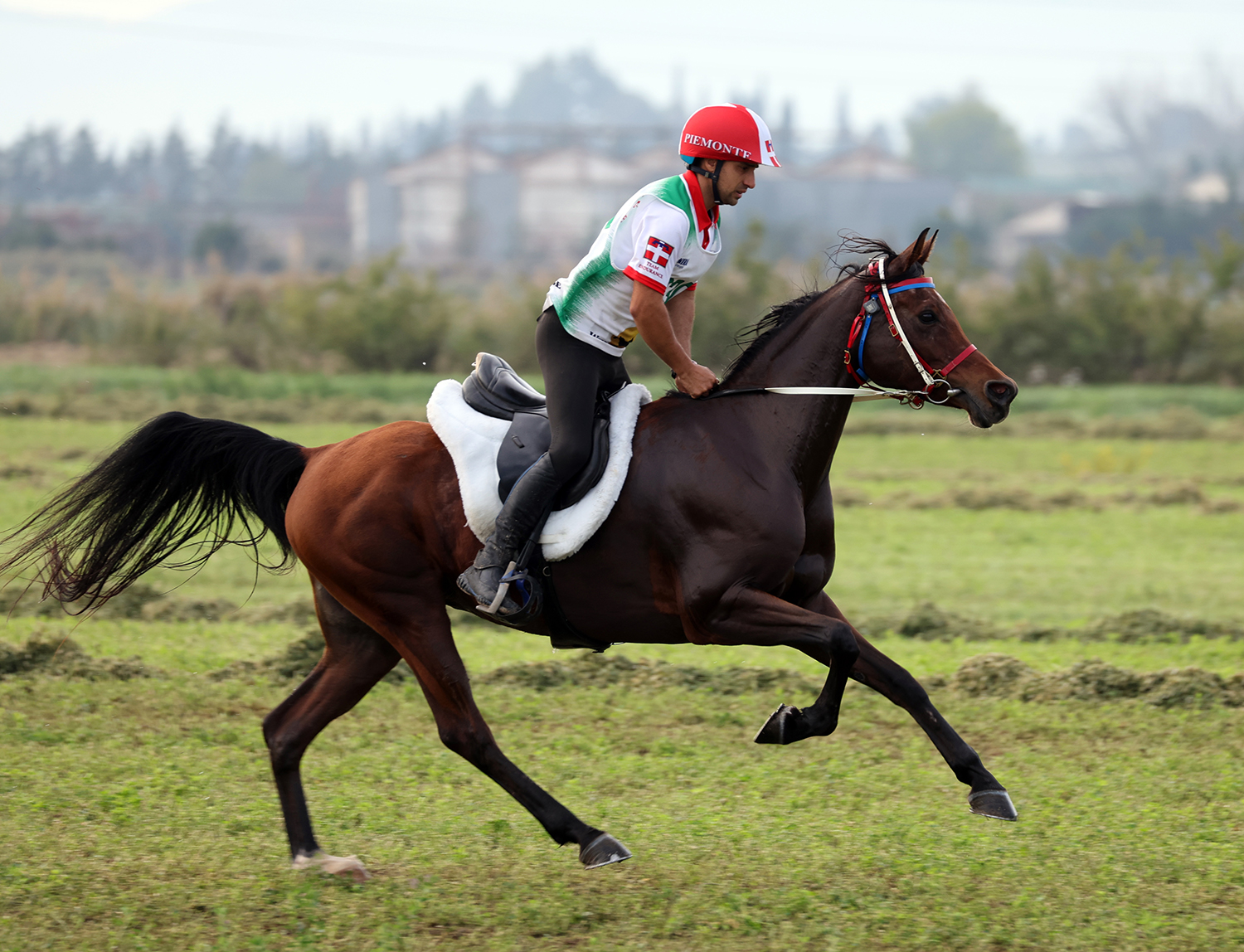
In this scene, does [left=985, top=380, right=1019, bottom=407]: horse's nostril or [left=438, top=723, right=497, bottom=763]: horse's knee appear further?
[left=438, top=723, right=497, bottom=763]: horse's knee

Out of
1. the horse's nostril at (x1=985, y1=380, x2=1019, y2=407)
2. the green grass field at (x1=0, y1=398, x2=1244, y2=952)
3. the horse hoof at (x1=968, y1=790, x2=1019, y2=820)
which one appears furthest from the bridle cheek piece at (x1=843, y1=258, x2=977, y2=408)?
the green grass field at (x1=0, y1=398, x2=1244, y2=952)

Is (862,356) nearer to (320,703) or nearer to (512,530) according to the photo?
(512,530)

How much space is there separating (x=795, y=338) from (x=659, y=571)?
1106 mm

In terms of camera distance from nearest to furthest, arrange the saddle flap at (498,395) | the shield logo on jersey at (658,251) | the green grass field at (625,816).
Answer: the green grass field at (625,816), the shield logo on jersey at (658,251), the saddle flap at (498,395)

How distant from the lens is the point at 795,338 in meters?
5.71

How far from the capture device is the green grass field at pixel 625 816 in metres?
4.93

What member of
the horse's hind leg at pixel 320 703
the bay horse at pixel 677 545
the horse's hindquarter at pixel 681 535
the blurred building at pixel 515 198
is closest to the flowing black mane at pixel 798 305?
the bay horse at pixel 677 545

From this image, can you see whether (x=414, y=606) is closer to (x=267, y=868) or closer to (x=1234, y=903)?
(x=267, y=868)

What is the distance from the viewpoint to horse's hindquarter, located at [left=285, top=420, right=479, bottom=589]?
570 cm

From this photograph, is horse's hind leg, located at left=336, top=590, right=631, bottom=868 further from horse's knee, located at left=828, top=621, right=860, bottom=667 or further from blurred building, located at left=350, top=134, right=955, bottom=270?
blurred building, located at left=350, top=134, right=955, bottom=270

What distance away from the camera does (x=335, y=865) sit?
5.42 meters

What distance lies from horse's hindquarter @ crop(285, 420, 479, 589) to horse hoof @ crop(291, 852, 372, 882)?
1083 mm

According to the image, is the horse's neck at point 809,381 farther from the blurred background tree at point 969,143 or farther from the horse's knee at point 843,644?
the blurred background tree at point 969,143

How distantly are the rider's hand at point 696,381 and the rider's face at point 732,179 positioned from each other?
26.4 inches
